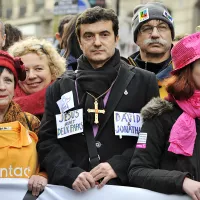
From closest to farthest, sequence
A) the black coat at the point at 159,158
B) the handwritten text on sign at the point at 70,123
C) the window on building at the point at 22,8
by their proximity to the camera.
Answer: the black coat at the point at 159,158 < the handwritten text on sign at the point at 70,123 < the window on building at the point at 22,8

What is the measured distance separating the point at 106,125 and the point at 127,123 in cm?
14

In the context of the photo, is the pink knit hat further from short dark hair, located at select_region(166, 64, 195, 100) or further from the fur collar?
the fur collar

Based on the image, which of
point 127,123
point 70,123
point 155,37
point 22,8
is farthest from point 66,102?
point 22,8

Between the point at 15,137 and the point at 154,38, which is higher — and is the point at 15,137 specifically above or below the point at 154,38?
A: below

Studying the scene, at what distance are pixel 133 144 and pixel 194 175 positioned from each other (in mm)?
611

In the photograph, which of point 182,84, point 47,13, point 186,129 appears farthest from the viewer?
point 47,13

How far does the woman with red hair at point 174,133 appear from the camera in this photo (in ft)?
A: 11.2

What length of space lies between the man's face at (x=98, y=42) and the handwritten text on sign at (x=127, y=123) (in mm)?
417

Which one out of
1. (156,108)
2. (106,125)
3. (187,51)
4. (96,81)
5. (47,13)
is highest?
(47,13)

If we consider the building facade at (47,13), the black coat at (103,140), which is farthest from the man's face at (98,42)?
the building facade at (47,13)

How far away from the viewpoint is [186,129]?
3445mm

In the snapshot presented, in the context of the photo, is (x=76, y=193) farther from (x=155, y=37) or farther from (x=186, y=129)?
(x=155, y=37)

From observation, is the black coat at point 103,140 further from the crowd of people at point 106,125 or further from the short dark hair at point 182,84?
the short dark hair at point 182,84

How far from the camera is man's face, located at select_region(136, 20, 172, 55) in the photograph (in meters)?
5.07
